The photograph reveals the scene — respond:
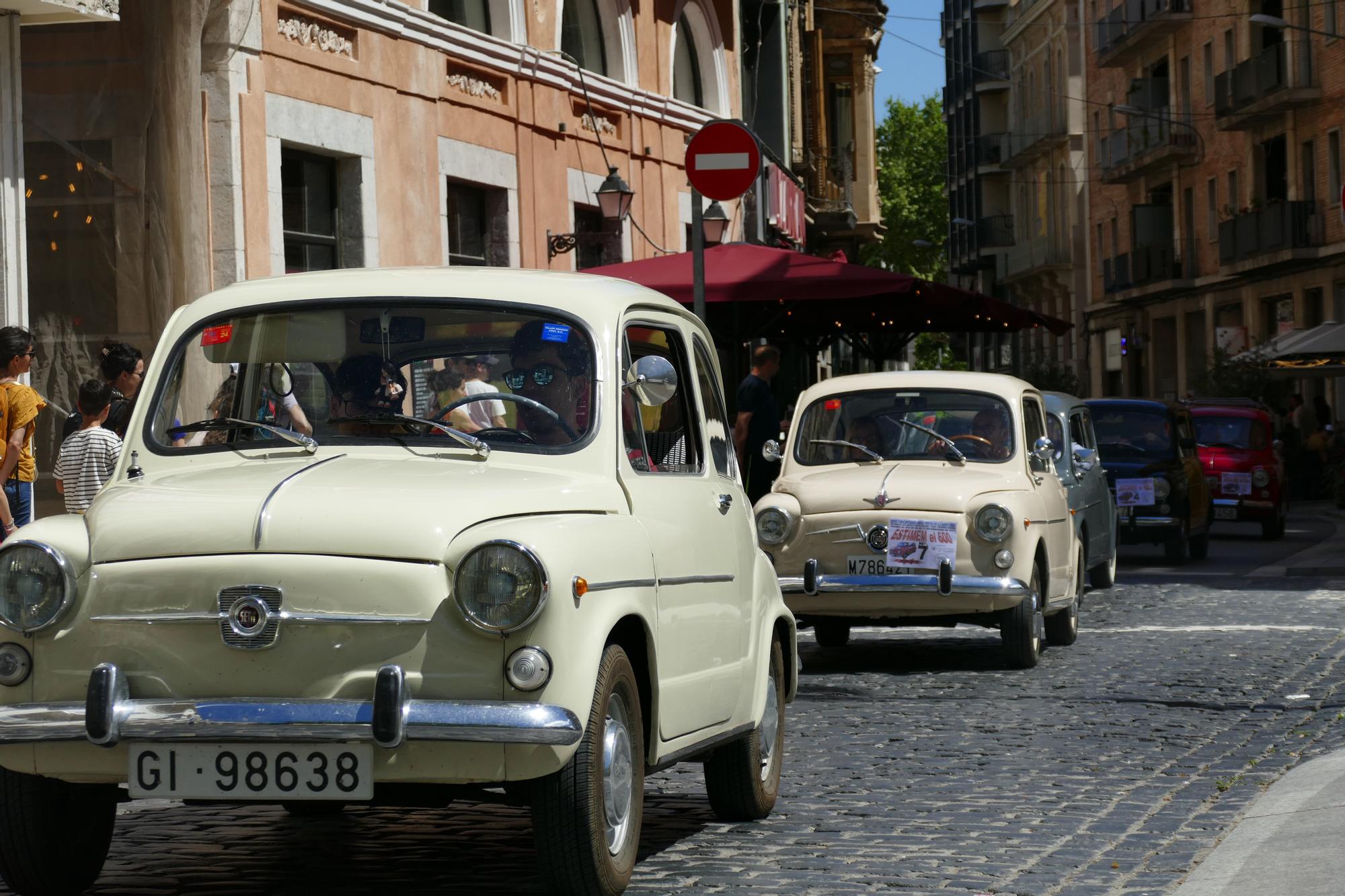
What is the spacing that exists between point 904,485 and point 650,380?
18.8ft

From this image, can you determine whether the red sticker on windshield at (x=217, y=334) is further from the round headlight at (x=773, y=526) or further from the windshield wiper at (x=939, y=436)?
the windshield wiper at (x=939, y=436)

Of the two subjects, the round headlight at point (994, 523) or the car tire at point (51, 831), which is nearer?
the car tire at point (51, 831)

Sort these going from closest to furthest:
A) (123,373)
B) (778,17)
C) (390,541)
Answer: (390,541), (123,373), (778,17)

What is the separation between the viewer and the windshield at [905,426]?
12688 mm

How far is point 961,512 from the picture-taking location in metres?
11.8

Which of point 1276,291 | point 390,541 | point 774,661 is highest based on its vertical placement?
point 1276,291

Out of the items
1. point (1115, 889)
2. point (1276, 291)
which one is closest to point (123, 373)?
point (1115, 889)

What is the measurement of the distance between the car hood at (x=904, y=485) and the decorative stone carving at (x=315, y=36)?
24.5 feet

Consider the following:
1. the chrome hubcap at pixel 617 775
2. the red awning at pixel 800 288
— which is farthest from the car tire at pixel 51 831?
the red awning at pixel 800 288

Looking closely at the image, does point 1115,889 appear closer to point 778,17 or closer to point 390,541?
point 390,541

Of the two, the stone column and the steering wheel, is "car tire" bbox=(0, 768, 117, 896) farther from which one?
the stone column

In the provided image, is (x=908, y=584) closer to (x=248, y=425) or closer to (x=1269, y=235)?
(x=248, y=425)

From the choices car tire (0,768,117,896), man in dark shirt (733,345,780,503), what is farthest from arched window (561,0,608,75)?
car tire (0,768,117,896)

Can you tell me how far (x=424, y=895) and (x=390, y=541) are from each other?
3.89 feet
